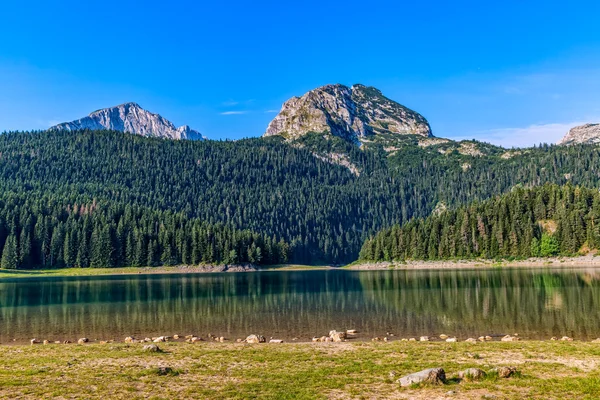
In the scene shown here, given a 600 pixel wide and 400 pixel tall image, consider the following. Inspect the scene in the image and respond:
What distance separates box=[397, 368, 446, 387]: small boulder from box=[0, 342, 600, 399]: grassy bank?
31cm

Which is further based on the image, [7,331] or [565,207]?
[565,207]

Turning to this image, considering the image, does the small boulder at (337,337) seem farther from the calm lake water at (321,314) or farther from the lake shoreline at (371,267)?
the lake shoreline at (371,267)

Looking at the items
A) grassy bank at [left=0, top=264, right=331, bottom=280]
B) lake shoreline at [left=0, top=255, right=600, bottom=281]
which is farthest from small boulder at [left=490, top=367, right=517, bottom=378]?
grassy bank at [left=0, top=264, right=331, bottom=280]

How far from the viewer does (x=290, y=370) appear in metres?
22.5

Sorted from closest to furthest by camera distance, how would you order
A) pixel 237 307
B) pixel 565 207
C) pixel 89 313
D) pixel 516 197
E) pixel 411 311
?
pixel 411 311
pixel 89 313
pixel 237 307
pixel 565 207
pixel 516 197

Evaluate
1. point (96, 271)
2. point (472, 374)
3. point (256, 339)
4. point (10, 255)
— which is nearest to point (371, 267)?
point (96, 271)

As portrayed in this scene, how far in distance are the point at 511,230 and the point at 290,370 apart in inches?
6154

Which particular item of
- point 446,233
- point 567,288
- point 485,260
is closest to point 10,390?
point 567,288

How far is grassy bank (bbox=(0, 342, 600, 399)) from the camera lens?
18.0m

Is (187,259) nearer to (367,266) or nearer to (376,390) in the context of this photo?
(367,266)

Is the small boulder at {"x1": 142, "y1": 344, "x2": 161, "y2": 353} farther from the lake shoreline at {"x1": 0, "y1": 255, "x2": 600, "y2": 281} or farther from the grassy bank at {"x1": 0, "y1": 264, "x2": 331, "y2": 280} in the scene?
the grassy bank at {"x1": 0, "y1": 264, "x2": 331, "y2": 280}

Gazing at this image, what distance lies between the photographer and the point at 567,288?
2539 inches

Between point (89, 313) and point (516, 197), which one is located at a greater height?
point (516, 197)

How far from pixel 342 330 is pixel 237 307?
21452 mm
